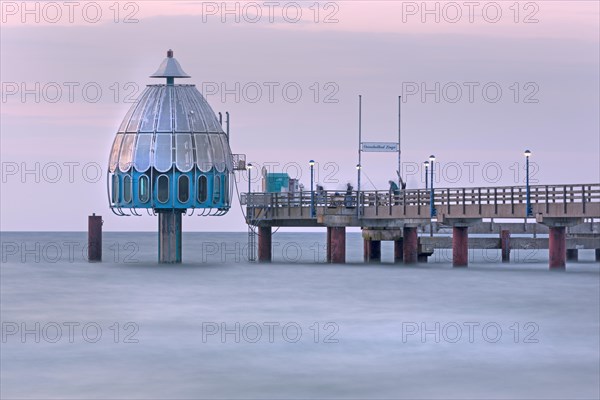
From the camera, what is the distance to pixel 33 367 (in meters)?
32.8

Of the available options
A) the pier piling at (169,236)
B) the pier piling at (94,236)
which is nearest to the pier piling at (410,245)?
the pier piling at (169,236)

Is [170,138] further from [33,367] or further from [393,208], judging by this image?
[33,367]

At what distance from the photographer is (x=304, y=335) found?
132 ft

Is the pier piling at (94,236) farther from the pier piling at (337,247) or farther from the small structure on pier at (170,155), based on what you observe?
the pier piling at (337,247)

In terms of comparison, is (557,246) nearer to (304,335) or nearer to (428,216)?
(428,216)

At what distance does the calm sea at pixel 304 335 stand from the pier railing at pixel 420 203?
3017 mm

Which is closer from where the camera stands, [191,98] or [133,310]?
[133,310]

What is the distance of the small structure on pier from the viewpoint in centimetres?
7050

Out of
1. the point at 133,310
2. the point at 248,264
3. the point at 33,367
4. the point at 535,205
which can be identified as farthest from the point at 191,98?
the point at 33,367

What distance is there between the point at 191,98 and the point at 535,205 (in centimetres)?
2023

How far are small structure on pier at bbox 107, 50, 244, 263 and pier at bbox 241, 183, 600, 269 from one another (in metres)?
4.48

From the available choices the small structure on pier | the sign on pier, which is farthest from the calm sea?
the sign on pier

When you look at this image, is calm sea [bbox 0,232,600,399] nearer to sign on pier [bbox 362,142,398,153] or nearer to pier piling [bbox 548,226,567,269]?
pier piling [bbox 548,226,567,269]

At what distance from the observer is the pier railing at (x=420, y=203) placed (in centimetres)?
6028
